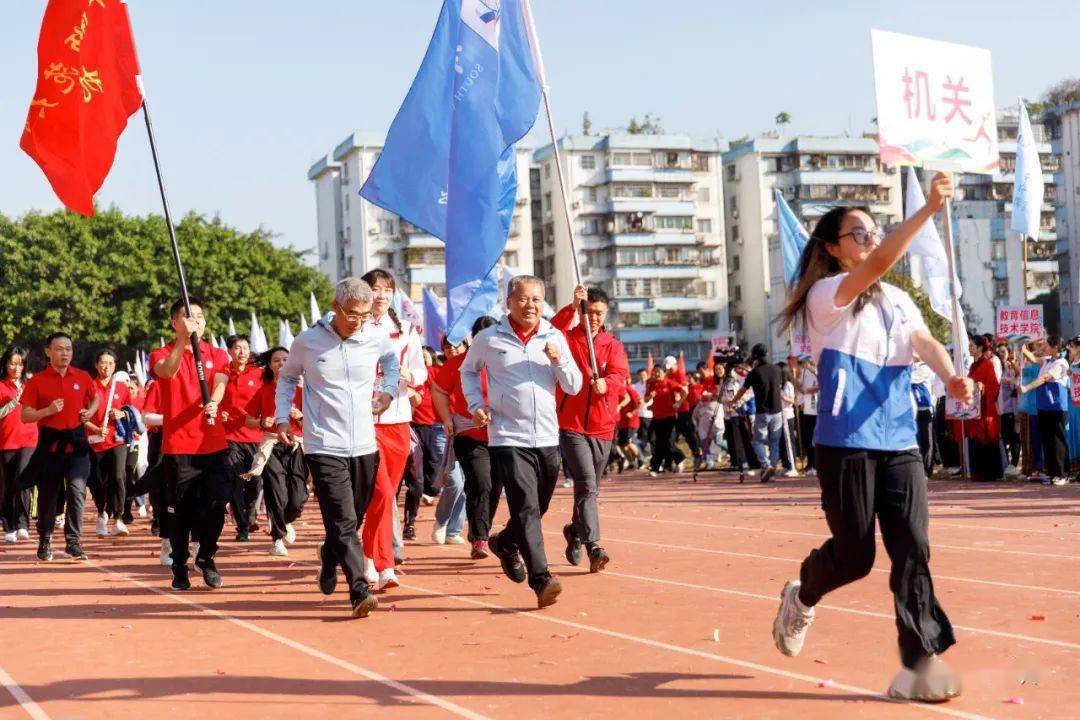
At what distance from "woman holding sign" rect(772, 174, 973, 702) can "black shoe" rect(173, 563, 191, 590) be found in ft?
20.0

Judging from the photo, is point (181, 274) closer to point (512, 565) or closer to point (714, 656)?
point (512, 565)

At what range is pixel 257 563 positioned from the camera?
43.0 feet

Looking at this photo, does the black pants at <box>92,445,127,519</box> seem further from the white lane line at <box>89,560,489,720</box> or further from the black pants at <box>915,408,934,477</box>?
the black pants at <box>915,408,934,477</box>

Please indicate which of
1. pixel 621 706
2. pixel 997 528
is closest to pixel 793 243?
pixel 997 528

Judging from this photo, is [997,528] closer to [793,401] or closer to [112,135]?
[112,135]

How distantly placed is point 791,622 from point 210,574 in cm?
579

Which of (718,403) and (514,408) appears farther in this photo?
(718,403)

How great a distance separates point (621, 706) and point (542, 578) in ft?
9.21

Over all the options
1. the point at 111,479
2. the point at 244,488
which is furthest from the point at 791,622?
the point at 111,479

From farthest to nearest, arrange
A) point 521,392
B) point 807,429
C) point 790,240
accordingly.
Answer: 1. point 790,240
2. point 807,429
3. point 521,392

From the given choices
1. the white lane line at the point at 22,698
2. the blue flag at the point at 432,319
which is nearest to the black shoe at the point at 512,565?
the white lane line at the point at 22,698

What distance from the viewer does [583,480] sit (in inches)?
433

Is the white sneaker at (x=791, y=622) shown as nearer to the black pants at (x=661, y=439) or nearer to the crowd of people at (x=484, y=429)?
the crowd of people at (x=484, y=429)

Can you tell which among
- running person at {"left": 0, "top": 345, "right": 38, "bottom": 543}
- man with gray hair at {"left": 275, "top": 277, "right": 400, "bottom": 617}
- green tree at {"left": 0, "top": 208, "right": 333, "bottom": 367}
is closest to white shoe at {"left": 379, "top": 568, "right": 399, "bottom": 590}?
man with gray hair at {"left": 275, "top": 277, "right": 400, "bottom": 617}
